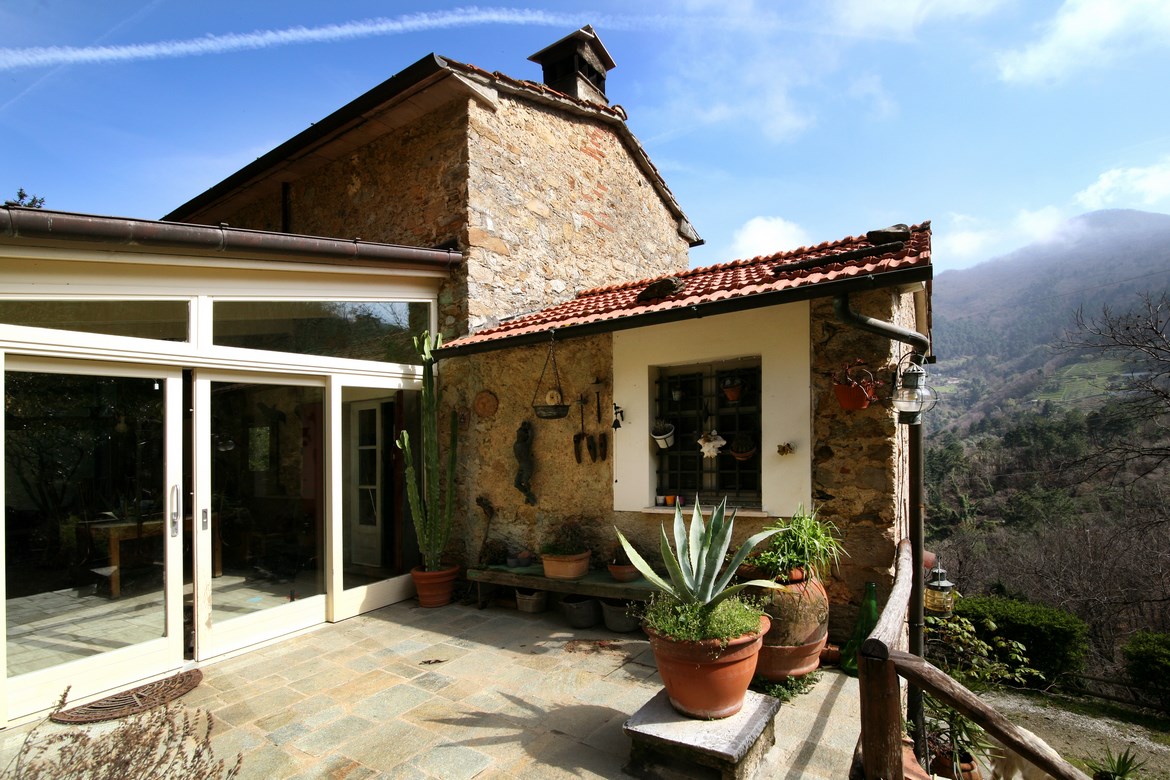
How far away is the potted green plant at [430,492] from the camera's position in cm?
549

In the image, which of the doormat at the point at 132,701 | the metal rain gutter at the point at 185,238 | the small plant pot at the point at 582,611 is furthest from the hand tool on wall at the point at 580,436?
the doormat at the point at 132,701

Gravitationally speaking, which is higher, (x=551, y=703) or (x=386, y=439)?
(x=386, y=439)

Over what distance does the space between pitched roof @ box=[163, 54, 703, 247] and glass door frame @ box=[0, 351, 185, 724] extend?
13.1 feet

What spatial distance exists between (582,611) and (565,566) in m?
0.40

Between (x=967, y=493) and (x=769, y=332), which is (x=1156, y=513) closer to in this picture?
(x=967, y=493)

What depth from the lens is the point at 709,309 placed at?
4254 mm

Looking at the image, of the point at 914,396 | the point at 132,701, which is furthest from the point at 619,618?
the point at 132,701

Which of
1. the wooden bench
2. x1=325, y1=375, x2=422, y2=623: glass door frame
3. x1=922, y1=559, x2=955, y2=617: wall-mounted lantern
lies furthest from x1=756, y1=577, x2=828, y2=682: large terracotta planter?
x1=325, y1=375, x2=422, y2=623: glass door frame

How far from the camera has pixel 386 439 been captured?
585 centimetres

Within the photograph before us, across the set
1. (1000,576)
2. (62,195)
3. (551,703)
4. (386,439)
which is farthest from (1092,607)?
(62,195)

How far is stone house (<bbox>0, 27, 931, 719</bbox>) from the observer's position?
3621mm

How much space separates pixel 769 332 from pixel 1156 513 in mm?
13096

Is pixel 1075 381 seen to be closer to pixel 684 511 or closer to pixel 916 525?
pixel 684 511

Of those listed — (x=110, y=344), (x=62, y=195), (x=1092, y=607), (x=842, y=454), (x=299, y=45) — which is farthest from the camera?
(x=62, y=195)
